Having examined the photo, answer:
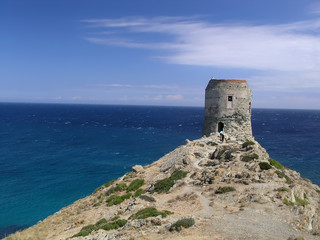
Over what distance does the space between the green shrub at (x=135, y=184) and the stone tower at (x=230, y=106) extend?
13.0 m

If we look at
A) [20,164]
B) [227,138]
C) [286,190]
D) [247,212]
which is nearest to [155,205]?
[247,212]

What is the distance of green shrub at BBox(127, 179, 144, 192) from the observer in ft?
84.0

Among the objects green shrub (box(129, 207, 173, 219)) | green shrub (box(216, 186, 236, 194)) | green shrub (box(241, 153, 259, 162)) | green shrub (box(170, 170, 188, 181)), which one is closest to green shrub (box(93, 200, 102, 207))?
green shrub (box(170, 170, 188, 181))

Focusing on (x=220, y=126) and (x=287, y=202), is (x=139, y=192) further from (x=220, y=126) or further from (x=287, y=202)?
(x=220, y=126)

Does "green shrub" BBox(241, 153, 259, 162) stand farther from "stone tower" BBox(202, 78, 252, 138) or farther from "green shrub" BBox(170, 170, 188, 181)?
"stone tower" BBox(202, 78, 252, 138)

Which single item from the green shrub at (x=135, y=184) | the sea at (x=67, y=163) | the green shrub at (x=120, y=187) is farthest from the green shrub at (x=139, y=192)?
the sea at (x=67, y=163)

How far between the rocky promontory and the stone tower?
17.0ft

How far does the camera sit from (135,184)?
1035 inches

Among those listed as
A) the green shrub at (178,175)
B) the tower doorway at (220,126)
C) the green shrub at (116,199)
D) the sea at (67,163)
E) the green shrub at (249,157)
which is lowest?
the sea at (67,163)

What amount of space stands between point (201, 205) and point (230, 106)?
1842 cm

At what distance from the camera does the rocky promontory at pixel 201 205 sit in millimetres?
13326

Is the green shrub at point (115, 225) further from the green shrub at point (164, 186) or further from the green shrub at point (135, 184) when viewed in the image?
the green shrub at point (135, 184)

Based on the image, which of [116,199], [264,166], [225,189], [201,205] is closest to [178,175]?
[225,189]

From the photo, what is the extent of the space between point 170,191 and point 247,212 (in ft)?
24.9
